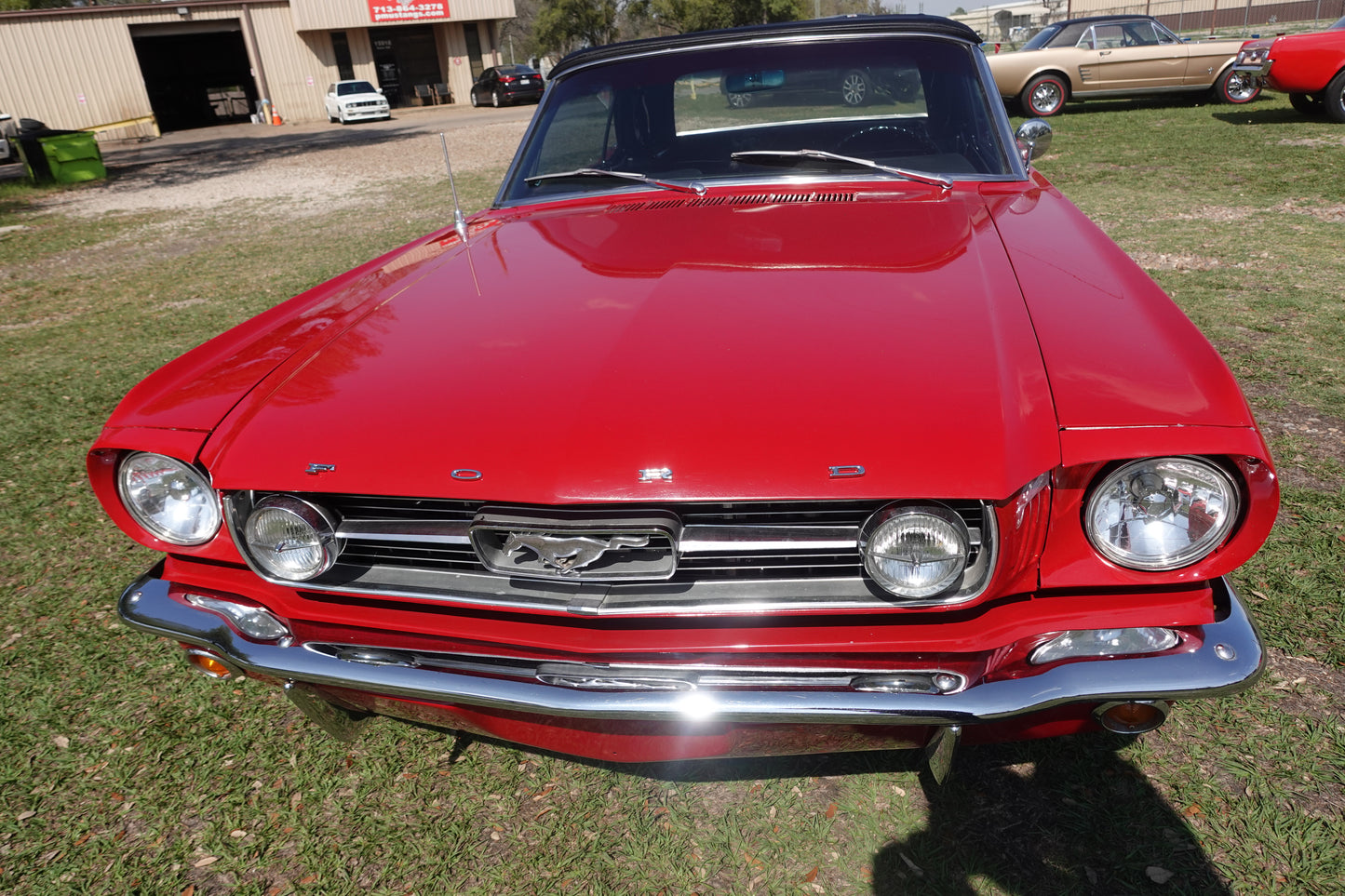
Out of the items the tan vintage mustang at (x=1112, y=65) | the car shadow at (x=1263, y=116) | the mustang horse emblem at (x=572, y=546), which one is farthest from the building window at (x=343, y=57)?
the mustang horse emblem at (x=572, y=546)

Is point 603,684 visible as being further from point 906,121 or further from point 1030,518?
point 906,121

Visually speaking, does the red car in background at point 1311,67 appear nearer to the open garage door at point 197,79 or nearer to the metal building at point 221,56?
the metal building at point 221,56

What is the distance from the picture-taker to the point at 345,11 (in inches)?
1139

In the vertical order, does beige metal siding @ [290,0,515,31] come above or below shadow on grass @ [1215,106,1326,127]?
above

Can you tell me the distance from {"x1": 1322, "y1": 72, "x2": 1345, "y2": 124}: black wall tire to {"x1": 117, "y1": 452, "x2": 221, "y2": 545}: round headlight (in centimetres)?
1338

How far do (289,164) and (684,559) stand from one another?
60.7 ft

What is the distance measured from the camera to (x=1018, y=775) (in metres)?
2.07

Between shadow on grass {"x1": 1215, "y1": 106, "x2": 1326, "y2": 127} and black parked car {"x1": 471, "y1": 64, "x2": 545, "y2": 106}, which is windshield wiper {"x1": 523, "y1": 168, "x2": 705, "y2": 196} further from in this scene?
black parked car {"x1": 471, "y1": 64, "x2": 545, "y2": 106}

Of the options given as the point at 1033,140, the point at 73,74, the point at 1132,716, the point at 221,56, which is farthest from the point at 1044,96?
the point at 221,56

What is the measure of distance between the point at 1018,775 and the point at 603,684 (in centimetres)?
111

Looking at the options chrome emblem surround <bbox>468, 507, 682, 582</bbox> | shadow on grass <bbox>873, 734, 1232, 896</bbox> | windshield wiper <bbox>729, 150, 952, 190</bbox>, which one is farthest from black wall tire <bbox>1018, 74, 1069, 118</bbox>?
chrome emblem surround <bbox>468, 507, 682, 582</bbox>

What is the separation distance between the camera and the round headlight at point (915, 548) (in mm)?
1488

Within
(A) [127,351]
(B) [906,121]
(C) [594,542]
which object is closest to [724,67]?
(B) [906,121]

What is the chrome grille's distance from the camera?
155 cm
